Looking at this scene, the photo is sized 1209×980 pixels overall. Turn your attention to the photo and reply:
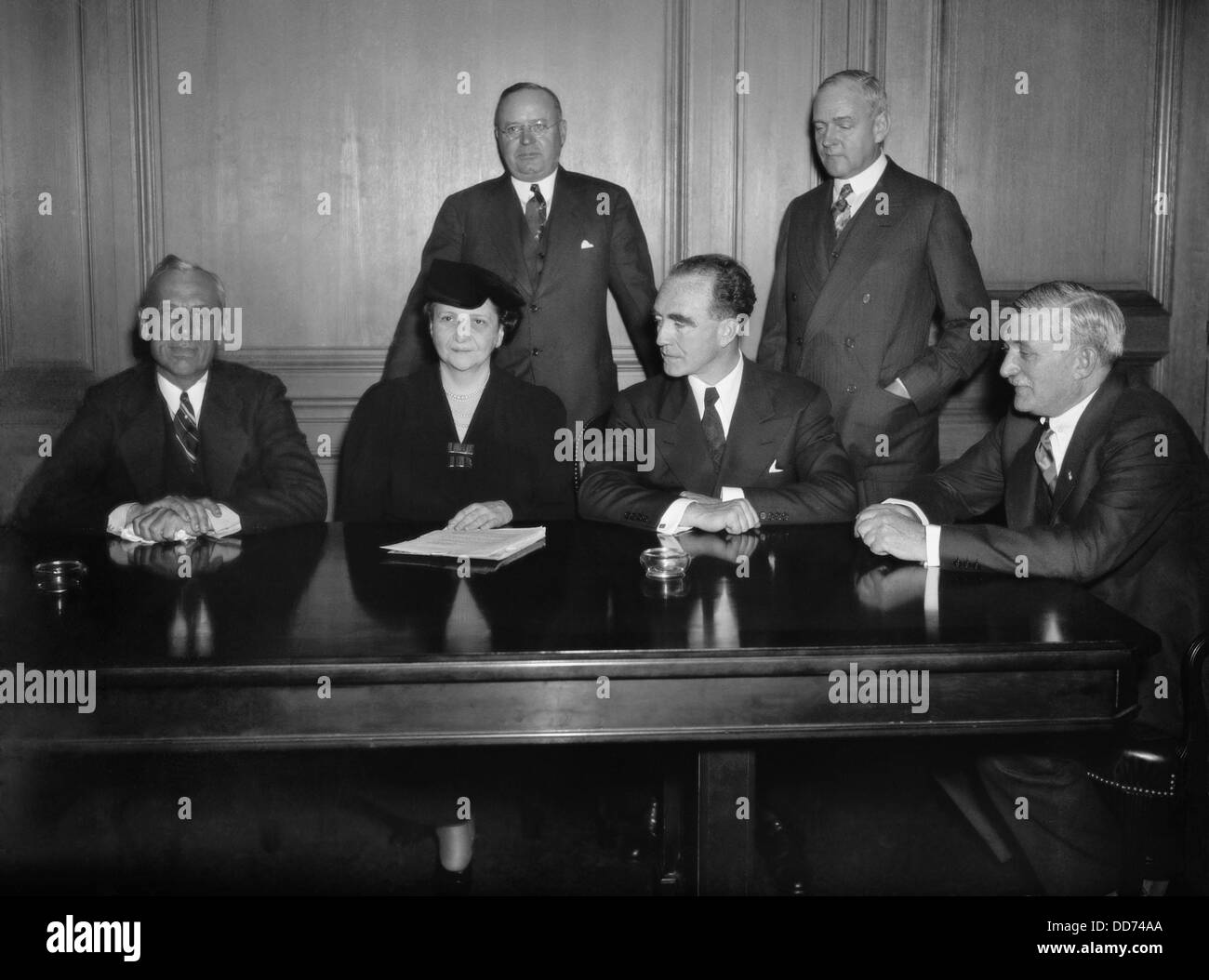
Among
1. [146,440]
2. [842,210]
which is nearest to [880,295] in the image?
[842,210]

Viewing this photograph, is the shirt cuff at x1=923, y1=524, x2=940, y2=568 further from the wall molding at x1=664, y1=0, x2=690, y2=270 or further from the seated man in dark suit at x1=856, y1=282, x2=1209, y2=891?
the wall molding at x1=664, y1=0, x2=690, y2=270

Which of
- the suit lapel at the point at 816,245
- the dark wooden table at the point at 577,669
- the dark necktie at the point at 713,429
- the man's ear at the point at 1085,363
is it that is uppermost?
the suit lapel at the point at 816,245

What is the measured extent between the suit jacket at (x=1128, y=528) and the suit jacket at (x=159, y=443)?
1799mm

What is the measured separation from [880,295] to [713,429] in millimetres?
1014

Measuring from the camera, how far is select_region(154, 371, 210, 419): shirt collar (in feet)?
11.6

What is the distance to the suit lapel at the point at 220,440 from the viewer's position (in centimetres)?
354

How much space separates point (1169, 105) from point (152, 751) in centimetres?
452

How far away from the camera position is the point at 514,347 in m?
4.33

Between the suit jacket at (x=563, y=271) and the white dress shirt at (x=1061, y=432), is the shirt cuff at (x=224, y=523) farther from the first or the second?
the white dress shirt at (x=1061, y=432)

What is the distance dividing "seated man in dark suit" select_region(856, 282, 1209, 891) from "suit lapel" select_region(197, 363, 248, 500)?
1769 millimetres

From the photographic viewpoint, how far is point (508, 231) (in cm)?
432

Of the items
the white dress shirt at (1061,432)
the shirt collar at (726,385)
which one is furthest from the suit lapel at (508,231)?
the white dress shirt at (1061,432)
